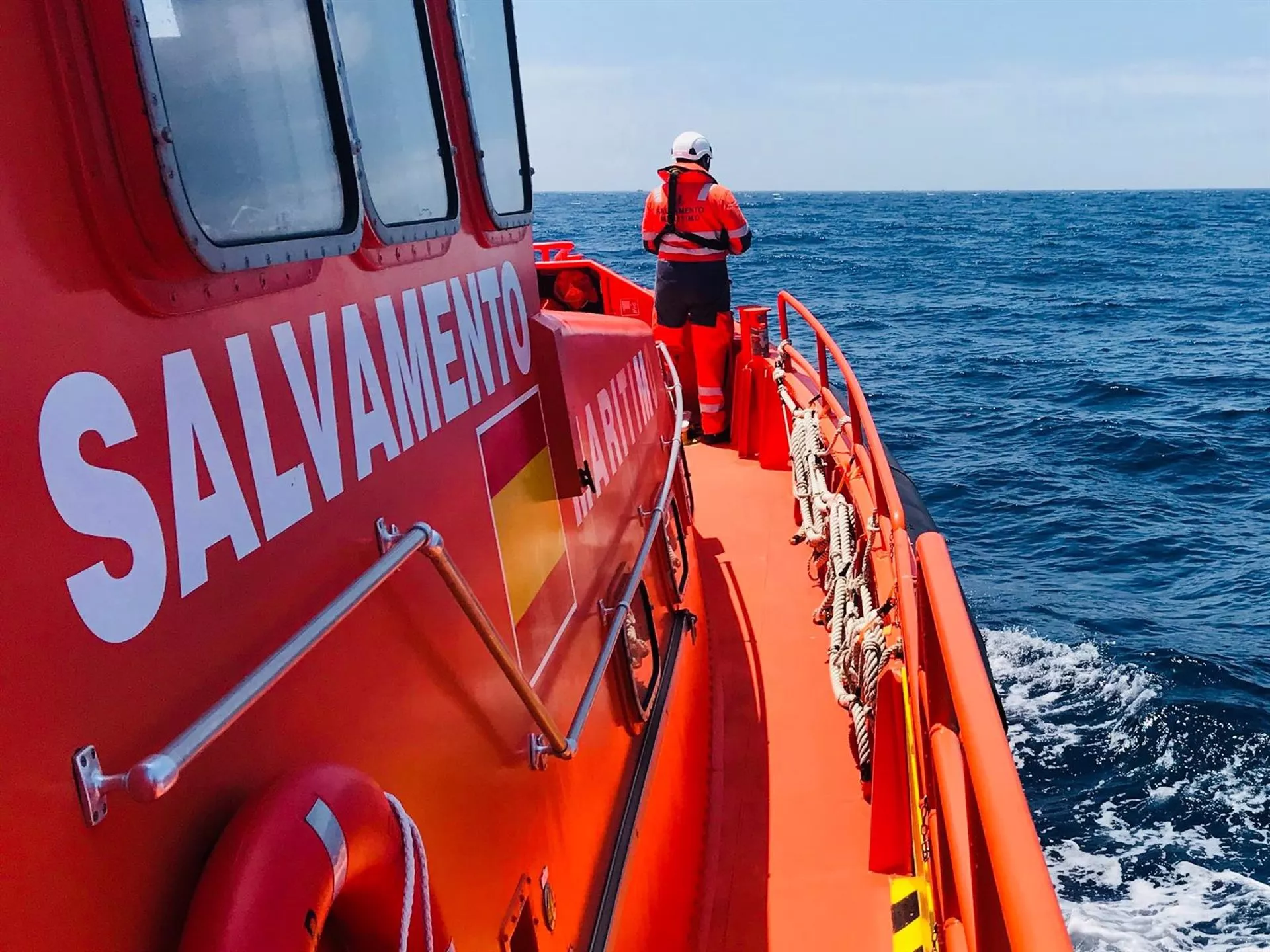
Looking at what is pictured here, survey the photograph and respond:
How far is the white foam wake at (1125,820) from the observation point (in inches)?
192

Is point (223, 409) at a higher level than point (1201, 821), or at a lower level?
higher

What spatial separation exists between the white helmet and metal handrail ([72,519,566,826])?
185 inches

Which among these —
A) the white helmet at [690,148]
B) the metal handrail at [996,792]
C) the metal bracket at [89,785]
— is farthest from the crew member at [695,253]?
the metal bracket at [89,785]

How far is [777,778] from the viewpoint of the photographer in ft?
11.4

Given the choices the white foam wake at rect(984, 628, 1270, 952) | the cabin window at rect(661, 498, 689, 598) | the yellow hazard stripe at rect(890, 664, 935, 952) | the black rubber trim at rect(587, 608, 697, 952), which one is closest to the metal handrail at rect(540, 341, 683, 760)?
the cabin window at rect(661, 498, 689, 598)

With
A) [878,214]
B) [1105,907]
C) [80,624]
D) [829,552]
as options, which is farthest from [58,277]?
[878,214]

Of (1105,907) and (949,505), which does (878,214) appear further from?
(1105,907)

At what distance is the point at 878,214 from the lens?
76.5 metres

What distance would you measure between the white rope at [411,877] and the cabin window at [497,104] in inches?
51.4

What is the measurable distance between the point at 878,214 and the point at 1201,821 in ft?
247

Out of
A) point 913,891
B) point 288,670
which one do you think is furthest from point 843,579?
point 288,670

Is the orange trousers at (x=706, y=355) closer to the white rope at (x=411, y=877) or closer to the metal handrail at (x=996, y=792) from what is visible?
the metal handrail at (x=996, y=792)

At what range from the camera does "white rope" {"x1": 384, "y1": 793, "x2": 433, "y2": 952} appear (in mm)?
1169

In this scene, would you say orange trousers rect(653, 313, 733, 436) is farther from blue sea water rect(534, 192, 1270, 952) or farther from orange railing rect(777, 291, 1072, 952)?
orange railing rect(777, 291, 1072, 952)
